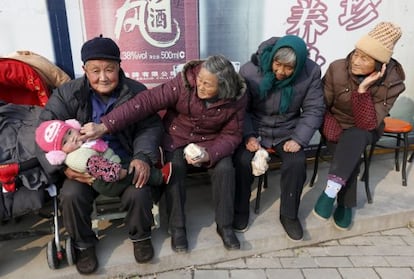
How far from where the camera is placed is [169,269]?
8.99ft

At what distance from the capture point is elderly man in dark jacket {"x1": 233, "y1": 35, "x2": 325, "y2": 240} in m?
2.86

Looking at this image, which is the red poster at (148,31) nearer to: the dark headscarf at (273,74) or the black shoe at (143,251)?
the dark headscarf at (273,74)

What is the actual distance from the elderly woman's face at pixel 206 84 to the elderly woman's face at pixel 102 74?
604 mm

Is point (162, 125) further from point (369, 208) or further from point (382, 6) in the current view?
point (382, 6)

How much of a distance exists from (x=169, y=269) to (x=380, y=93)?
7.40 feet

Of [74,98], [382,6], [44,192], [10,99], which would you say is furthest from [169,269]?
[382,6]

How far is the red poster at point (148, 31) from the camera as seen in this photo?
10.7 ft

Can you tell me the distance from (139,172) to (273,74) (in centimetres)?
132

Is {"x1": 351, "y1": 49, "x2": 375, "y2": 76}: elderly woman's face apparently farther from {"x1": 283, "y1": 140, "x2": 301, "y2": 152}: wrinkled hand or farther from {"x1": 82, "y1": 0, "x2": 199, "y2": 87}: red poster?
{"x1": 82, "y1": 0, "x2": 199, "y2": 87}: red poster

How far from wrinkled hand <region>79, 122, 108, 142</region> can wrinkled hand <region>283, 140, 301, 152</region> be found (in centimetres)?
145

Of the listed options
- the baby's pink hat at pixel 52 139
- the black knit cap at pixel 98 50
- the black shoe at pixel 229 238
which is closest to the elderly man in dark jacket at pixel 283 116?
the black shoe at pixel 229 238

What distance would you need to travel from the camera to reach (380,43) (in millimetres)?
2875

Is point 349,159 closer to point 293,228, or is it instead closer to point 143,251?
point 293,228

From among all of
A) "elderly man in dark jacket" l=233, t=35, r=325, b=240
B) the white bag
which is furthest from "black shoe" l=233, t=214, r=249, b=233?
the white bag
